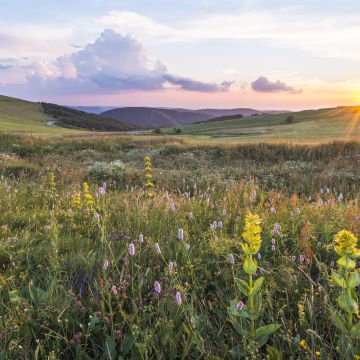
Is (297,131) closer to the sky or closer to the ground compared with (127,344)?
closer to the ground

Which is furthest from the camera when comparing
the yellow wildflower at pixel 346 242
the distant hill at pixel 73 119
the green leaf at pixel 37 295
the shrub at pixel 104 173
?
the distant hill at pixel 73 119

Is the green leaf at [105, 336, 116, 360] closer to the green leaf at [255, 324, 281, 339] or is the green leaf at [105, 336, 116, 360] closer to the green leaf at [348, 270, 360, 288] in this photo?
the green leaf at [255, 324, 281, 339]

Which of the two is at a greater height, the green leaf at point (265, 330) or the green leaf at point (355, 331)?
the green leaf at point (355, 331)

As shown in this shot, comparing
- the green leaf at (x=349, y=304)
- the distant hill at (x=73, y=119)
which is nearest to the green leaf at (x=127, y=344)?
the green leaf at (x=349, y=304)

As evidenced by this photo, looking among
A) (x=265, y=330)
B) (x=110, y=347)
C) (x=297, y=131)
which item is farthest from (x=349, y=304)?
(x=297, y=131)

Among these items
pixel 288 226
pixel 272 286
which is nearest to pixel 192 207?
pixel 288 226

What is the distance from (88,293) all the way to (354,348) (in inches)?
72.6

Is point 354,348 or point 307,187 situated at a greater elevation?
point 354,348

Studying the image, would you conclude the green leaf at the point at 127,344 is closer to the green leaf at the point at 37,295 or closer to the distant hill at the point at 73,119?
the green leaf at the point at 37,295

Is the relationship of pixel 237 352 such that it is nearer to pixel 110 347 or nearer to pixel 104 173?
pixel 110 347

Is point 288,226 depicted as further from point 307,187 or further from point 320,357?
point 307,187

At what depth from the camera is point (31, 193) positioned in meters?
6.59


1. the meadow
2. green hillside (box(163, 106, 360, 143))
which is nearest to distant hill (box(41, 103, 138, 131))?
green hillside (box(163, 106, 360, 143))

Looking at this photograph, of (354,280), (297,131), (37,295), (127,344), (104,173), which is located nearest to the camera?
(354,280)
